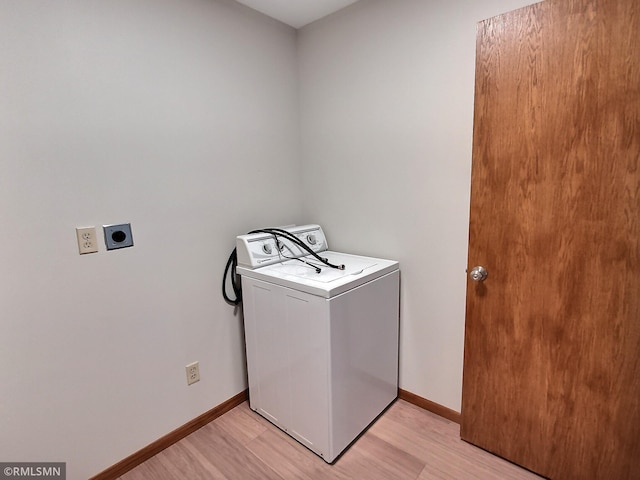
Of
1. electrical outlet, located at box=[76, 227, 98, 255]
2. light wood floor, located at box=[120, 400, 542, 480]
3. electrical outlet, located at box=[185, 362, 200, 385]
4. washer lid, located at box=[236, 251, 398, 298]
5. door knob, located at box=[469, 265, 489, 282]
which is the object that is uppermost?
electrical outlet, located at box=[76, 227, 98, 255]

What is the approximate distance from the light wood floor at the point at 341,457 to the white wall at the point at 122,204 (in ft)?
0.52

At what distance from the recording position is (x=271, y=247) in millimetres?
1883

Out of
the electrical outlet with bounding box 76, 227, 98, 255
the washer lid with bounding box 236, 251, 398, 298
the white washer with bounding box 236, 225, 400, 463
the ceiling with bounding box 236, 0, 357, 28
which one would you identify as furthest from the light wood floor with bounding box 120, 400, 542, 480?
the ceiling with bounding box 236, 0, 357, 28

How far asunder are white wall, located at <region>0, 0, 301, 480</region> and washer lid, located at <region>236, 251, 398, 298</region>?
0.34 meters

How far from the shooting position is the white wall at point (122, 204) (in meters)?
1.23

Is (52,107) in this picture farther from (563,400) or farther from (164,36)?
(563,400)

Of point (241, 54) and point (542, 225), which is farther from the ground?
point (241, 54)

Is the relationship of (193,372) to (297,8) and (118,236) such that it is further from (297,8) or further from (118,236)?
(297,8)

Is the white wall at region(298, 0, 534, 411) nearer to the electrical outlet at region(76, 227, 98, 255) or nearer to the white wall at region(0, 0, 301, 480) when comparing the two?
the white wall at region(0, 0, 301, 480)

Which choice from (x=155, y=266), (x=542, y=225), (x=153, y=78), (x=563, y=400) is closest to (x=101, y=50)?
(x=153, y=78)

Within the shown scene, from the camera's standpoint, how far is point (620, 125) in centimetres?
113

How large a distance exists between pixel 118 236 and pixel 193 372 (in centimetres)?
82

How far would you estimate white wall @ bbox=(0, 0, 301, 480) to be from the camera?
1.23m

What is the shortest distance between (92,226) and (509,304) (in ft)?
5.91
